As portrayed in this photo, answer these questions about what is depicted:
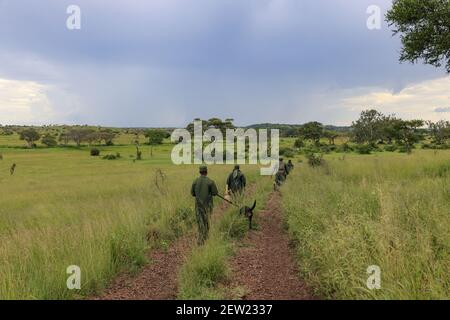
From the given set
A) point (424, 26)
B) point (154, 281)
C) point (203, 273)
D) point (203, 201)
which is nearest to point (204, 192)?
point (203, 201)

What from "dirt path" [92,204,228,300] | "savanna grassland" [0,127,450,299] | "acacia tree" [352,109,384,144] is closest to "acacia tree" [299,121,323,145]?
"acacia tree" [352,109,384,144]

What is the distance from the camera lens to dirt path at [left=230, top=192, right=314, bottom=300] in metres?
5.68

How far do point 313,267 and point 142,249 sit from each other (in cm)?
374

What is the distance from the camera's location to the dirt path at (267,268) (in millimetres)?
5680

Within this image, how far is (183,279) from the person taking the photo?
6.04 meters

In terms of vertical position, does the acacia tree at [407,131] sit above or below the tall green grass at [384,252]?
above

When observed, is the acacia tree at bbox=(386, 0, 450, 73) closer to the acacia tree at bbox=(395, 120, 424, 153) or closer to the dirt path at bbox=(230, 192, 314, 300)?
the dirt path at bbox=(230, 192, 314, 300)

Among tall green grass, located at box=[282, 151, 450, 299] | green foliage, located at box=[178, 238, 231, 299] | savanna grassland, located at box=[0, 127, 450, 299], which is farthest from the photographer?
green foliage, located at box=[178, 238, 231, 299]

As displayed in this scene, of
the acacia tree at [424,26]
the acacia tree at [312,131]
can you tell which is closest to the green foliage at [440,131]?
the acacia tree at [312,131]

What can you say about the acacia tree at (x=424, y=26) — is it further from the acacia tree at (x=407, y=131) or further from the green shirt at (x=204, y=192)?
the acacia tree at (x=407, y=131)

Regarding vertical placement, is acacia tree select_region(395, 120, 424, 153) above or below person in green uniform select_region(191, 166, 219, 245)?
above
